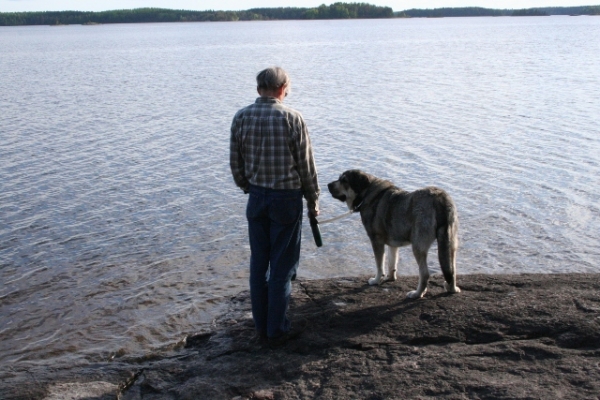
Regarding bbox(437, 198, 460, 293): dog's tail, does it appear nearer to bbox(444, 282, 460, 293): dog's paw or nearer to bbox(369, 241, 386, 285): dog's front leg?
bbox(444, 282, 460, 293): dog's paw

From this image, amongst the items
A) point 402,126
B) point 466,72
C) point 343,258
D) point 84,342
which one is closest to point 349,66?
point 466,72

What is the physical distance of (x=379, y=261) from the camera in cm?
732

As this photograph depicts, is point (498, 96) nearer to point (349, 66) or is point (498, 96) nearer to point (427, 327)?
point (349, 66)

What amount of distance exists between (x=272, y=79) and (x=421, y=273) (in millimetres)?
2630

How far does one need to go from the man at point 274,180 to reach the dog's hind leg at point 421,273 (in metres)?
1.41

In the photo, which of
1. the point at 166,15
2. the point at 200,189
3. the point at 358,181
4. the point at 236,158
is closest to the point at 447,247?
the point at 358,181

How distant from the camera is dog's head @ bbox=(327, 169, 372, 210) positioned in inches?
286

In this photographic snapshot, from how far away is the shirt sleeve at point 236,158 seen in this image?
5.61m

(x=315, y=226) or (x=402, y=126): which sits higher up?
(x=315, y=226)

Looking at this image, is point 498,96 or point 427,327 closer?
point 427,327

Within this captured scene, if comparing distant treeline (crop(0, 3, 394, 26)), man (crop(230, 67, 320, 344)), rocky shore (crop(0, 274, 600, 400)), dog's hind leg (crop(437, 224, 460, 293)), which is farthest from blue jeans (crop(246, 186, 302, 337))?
distant treeline (crop(0, 3, 394, 26))

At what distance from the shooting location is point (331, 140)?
58.1ft

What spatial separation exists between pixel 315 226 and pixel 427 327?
4.47 ft

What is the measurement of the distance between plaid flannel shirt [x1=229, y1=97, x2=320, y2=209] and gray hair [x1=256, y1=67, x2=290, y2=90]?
106mm
